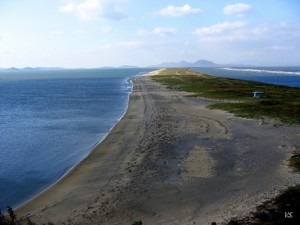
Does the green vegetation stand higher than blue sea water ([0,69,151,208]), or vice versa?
the green vegetation

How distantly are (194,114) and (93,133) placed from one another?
12.7 metres

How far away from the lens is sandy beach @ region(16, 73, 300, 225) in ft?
53.4

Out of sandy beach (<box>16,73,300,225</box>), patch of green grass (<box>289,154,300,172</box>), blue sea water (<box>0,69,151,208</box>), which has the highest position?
patch of green grass (<box>289,154,300,172</box>)

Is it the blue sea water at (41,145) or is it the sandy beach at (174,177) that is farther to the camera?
the blue sea water at (41,145)

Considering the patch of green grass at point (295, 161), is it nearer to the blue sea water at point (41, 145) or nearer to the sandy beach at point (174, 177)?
the sandy beach at point (174, 177)

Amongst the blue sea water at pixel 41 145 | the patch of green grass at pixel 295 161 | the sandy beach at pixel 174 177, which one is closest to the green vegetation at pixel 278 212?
the sandy beach at pixel 174 177

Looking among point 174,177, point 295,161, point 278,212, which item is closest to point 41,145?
point 174,177

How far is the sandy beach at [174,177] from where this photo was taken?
16.3 metres

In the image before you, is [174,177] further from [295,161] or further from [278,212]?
[295,161]

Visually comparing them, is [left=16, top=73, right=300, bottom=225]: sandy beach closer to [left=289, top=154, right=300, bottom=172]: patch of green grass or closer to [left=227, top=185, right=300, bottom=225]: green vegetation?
[left=289, top=154, right=300, bottom=172]: patch of green grass

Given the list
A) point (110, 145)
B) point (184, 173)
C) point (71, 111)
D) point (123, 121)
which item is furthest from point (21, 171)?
point (71, 111)

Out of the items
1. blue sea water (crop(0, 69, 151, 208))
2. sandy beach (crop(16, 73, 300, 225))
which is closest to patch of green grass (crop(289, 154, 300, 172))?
sandy beach (crop(16, 73, 300, 225))

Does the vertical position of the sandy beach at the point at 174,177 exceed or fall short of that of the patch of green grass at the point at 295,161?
it falls short

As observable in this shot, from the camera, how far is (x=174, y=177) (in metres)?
21.0
